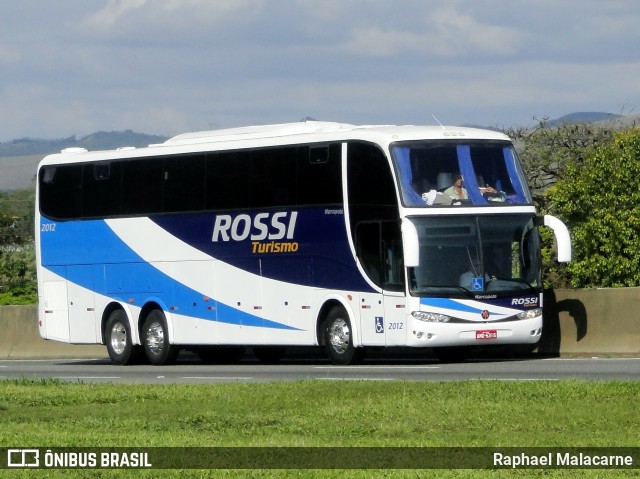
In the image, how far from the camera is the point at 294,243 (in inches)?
1077

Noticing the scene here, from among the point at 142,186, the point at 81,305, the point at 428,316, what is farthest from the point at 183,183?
the point at 428,316

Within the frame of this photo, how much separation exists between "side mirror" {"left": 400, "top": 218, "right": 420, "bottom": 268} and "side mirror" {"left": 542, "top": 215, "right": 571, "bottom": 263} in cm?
282

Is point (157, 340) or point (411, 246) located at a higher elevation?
point (411, 246)

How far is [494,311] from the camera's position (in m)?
25.6

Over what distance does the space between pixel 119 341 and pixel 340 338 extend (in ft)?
21.2

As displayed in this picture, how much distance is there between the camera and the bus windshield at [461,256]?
2541 cm

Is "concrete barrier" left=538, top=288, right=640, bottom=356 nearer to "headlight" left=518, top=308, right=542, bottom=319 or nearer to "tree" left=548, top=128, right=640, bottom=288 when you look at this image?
"headlight" left=518, top=308, right=542, bottom=319

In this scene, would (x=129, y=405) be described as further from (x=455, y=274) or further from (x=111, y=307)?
(x=111, y=307)

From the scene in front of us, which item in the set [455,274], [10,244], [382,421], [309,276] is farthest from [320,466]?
[10,244]

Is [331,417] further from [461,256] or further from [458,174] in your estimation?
[458,174]

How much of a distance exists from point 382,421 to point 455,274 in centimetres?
1084

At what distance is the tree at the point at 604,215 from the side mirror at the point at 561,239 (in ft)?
33.7

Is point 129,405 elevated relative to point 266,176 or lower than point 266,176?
A: lower

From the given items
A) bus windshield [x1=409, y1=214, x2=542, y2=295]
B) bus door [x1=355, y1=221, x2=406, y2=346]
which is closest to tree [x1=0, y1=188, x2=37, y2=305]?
bus door [x1=355, y1=221, x2=406, y2=346]
